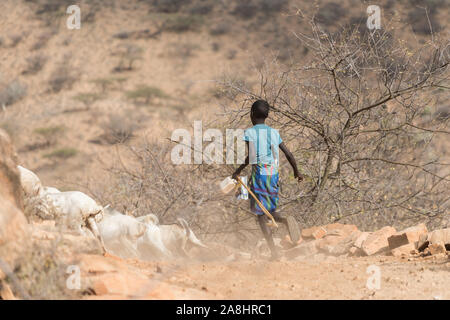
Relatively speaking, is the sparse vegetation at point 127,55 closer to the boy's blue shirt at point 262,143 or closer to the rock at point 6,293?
the boy's blue shirt at point 262,143

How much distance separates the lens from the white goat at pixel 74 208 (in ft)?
16.3

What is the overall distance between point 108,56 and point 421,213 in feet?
74.7

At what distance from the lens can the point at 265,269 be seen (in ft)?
14.9

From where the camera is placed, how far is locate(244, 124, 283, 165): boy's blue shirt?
4859mm

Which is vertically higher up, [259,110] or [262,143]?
[259,110]

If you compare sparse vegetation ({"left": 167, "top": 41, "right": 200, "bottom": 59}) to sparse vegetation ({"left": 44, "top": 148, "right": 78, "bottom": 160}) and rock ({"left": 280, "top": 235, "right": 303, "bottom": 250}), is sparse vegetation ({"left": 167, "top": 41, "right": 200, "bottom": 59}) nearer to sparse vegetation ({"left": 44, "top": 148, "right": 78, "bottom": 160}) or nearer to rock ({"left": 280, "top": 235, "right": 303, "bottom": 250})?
sparse vegetation ({"left": 44, "top": 148, "right": 78, "bottom": 160})

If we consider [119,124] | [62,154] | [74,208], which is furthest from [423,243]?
[119,124]

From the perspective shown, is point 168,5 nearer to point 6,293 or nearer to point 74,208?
point 74,208

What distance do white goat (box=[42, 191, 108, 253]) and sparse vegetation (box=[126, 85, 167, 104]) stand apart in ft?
64.9

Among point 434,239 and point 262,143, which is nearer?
point 262,143

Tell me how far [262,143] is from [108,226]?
1.65 m

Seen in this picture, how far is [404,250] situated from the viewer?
5.31 meters
